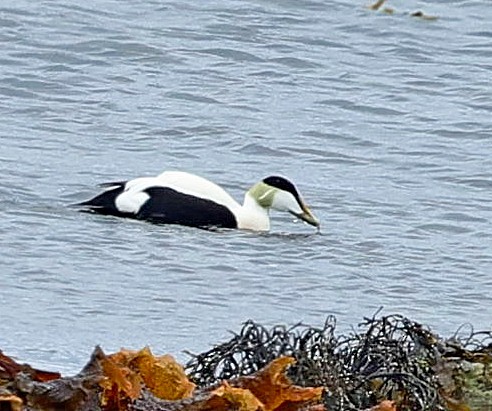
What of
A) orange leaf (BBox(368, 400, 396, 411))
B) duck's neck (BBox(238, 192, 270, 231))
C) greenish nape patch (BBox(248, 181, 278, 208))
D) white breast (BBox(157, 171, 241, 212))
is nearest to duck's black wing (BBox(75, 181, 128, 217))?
white breast (BBox(157, 171, 241, 212))

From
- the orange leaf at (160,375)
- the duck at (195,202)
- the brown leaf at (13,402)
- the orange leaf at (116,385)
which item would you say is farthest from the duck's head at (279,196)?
the brown leaf at (13,402)

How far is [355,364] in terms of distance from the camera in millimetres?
4328

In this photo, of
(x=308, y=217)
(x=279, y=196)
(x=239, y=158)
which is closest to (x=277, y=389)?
(x=308, y=217)

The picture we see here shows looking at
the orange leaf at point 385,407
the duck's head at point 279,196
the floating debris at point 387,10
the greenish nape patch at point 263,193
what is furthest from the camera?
the floating debris at point 387,10

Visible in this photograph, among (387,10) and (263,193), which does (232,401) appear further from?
(387,10)

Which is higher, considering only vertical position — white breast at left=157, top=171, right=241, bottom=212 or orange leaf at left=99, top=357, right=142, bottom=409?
orange leaf at left=99, top=357, right=142, bottom=409

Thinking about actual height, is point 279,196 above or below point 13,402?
below

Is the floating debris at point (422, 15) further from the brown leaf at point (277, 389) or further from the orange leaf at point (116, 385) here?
the orange leaf at point (116, 385)

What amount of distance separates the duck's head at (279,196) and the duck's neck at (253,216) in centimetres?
3

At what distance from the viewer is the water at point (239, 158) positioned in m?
7.64

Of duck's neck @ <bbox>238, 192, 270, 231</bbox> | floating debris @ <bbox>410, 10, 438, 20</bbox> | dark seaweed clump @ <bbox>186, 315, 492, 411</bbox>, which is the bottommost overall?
duck's neck @ <bbox>238, 192, 270, 231</bbox>

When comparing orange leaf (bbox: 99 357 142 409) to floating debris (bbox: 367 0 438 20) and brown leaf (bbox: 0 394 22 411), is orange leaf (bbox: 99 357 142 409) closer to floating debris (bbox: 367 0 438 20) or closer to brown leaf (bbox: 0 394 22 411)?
brown leaf (bbox: 0 394 22 411)

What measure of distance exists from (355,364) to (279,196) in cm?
601

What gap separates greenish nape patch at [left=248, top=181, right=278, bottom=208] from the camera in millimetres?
10336
